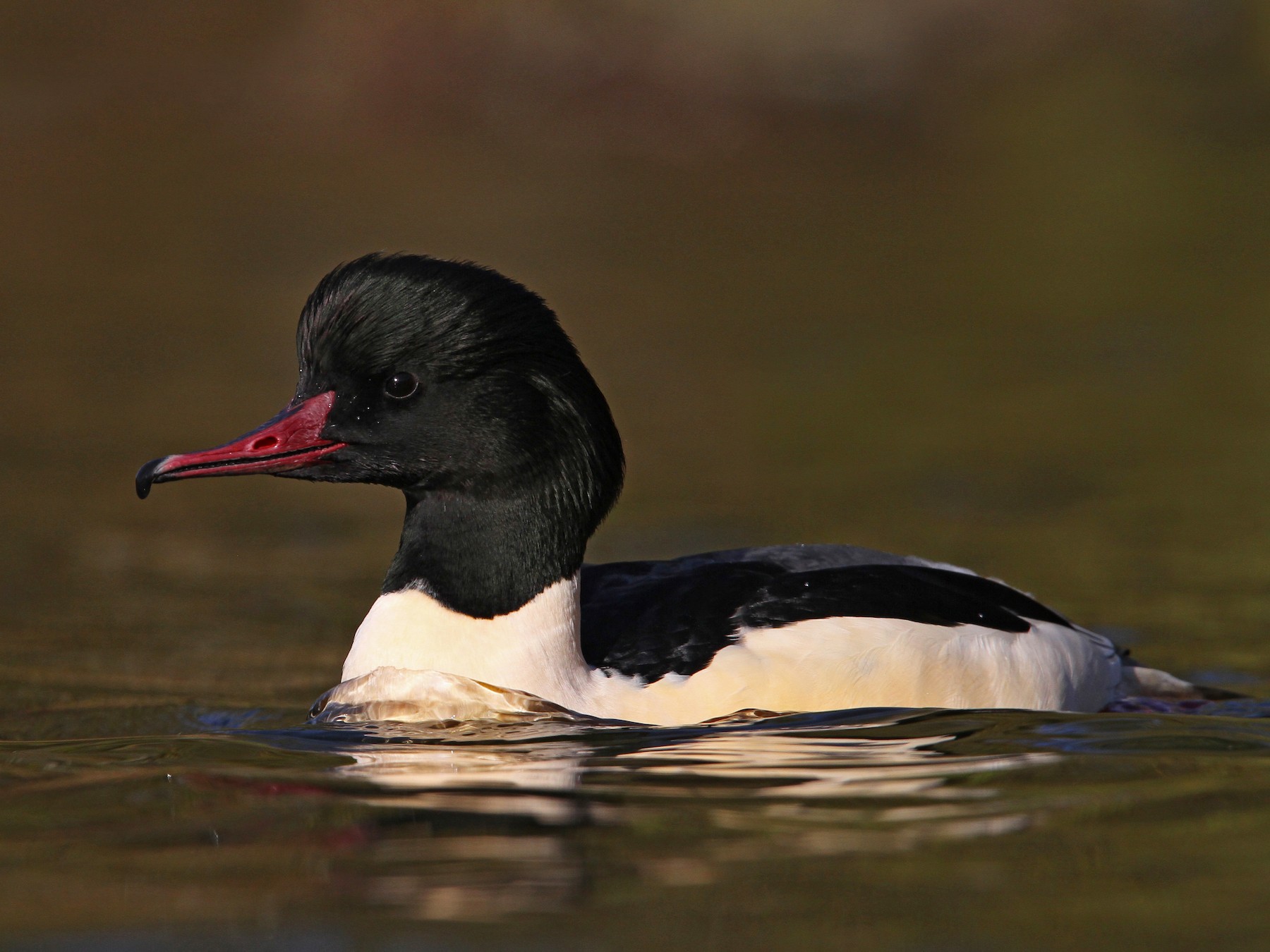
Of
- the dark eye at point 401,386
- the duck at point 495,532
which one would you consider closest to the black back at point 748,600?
the duck at point 495,532

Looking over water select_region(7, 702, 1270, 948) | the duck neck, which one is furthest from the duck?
water select_region(7, 702, 1270, 948)

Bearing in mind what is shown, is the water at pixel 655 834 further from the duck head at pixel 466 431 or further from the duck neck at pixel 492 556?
the duck head at pixel 466 431

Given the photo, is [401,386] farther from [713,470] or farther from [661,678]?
[713,470]

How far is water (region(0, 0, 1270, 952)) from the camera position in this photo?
11.3ft

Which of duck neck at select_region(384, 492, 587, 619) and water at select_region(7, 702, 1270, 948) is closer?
water at select_region(7, 702, 1270, 948)

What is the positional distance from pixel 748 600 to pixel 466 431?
0.91 meters

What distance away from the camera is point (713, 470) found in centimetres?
980

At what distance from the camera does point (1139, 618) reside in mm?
7117

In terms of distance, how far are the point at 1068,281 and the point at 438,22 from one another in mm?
10380

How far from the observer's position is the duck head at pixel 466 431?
477cm

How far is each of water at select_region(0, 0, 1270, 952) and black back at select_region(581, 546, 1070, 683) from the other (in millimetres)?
301

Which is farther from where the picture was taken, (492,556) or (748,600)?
(748,600)

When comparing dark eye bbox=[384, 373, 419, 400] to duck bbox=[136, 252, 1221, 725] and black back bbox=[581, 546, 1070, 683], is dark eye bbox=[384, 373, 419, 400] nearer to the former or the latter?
duck bbox=[136, 252, 1221, 725]

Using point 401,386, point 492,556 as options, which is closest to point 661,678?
point 492,556
